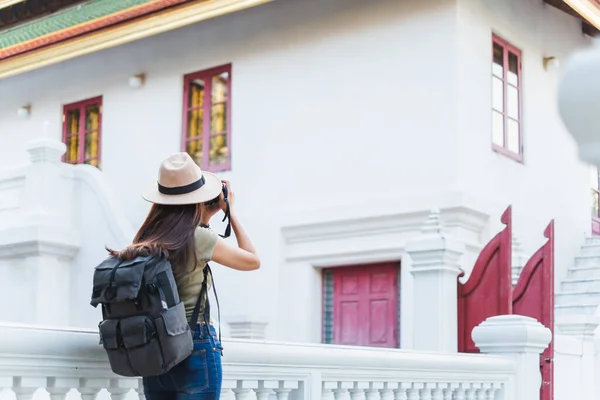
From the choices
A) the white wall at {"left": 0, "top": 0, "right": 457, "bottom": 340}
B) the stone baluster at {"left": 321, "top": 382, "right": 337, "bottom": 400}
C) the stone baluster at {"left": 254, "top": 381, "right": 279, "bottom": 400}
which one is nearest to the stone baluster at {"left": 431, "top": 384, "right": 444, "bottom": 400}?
the stone baluster at {"left": 321, "top": 382, "right": 337, "bottom": 400}

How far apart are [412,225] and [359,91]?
174 cm

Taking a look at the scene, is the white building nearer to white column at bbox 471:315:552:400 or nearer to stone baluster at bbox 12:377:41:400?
white column at bbox 471:315:552:400

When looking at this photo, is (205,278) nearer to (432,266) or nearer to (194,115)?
(432,266)

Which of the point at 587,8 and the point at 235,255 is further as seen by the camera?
the point at 587,8

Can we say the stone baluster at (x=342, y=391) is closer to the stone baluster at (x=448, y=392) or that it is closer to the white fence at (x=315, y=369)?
the white fence at (x=315, y=369)

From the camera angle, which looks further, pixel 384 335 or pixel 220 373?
pixel 384 335

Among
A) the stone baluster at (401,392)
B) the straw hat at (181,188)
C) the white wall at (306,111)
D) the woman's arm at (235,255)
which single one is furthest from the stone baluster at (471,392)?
the white wall at (306,111)

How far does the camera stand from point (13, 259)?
11.2 m

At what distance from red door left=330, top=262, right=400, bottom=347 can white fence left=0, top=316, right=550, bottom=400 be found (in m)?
4.23

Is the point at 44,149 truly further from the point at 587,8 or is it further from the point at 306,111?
the point at 587,8

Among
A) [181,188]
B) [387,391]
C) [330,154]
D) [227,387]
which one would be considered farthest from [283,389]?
[330,154]

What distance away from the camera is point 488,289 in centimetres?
796

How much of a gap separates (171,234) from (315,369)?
1523mm

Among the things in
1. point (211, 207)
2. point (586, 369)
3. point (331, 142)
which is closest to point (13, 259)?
point (331, 142)
